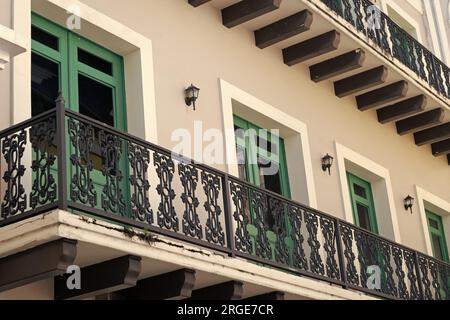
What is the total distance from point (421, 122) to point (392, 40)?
1748 millimetres

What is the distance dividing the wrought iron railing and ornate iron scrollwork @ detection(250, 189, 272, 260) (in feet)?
0.04

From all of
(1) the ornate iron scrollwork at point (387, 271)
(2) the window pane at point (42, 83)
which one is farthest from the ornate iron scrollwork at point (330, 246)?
(2) the window pane at point (42, 83)

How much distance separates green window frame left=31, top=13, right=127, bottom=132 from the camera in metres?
10.9

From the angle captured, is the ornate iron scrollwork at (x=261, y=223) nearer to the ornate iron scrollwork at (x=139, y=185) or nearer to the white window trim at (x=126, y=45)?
the white window trim at (x=126, y=45)

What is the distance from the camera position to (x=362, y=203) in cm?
1605

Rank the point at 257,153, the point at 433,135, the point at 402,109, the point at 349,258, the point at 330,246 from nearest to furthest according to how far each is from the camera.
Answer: the point at 330,246, the point at 349,258, the point at 257,153, the point at 402,109, the point at 433,135

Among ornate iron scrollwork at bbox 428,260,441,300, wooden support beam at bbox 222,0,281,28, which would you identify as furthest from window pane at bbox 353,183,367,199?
wooden support beam at bbox 222,0,281,28

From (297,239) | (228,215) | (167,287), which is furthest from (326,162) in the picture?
(167,287)

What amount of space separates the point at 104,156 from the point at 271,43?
5.31 meters

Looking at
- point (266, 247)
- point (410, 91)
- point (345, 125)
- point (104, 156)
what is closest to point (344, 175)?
point (345, 125)

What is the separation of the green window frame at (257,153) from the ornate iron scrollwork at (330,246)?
125 cm

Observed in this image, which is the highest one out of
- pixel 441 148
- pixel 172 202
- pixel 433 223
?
pixel 441 148

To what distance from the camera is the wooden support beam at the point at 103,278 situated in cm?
939

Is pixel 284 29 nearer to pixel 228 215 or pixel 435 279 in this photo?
pixel 228 215
